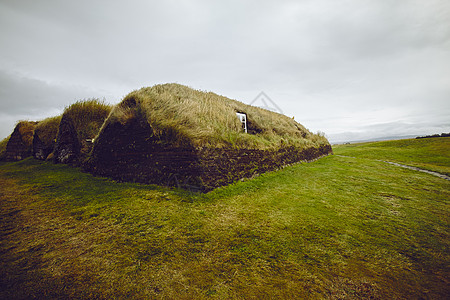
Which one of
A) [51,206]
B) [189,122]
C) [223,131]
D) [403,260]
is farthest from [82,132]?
[403,260]

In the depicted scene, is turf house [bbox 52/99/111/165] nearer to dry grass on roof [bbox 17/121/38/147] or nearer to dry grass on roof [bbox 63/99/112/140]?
dry grass on roof [bbox 63/99/112/140]

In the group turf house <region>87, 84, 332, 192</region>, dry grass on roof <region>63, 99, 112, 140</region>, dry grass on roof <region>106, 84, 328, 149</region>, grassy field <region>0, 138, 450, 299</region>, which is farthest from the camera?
dry grass on roof <region>63, 99, 112, 140</region>

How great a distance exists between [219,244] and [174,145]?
3.93 meters

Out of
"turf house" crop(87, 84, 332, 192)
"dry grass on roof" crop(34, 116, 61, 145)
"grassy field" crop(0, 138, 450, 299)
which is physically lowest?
"grassy field" crop(0, 138, 450, 299)

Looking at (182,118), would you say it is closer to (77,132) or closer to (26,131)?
(77,132)

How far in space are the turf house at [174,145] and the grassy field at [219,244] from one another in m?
0.73

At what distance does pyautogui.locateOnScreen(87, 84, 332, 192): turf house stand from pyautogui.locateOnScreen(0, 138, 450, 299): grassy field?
2.38ft

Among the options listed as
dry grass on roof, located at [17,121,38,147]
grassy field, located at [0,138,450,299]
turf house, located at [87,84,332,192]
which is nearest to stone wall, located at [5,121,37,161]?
dry grass on roof, located at [17,121,38,147]

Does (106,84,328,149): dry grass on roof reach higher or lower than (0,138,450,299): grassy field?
higher

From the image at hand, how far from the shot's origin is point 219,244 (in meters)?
3.40

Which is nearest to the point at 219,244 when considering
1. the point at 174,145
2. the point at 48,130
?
the point at 174,145

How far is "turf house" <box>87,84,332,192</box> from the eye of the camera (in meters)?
6.05

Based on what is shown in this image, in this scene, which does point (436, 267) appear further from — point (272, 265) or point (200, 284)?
point (200, 284)

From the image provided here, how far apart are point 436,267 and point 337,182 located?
5661 mm
